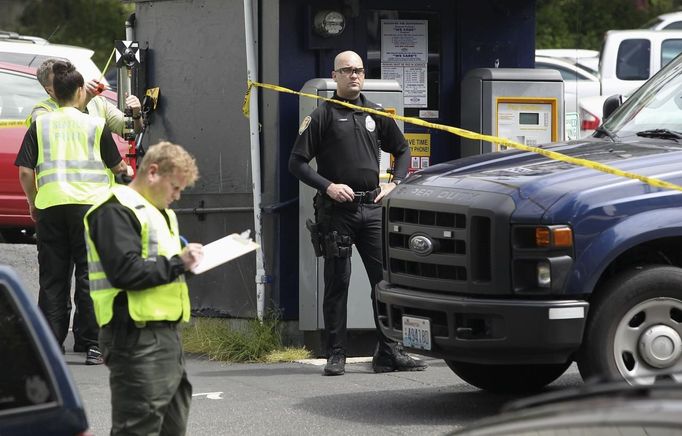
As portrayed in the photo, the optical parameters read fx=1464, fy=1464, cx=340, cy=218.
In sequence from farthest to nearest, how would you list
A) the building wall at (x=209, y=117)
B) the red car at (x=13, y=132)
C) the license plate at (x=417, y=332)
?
the red car at (x=13, y=132), the building wall at (x=209, y=117), the license plate at (x=417, y=332)

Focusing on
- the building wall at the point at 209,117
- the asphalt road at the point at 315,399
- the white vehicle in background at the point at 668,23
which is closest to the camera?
the asphalt road at the point at 315,399

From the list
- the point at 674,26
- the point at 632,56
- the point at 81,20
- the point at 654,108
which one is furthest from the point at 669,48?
the point at 654,108

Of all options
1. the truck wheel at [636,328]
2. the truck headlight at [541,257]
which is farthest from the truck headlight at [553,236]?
the truck wheel at [636,328]

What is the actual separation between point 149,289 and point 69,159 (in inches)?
157

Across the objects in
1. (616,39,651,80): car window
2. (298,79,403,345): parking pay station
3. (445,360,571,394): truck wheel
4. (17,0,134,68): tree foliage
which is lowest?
(445,360,571,394): truck wheel

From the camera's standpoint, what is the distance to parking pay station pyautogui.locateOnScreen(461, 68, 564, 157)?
34.1 feet

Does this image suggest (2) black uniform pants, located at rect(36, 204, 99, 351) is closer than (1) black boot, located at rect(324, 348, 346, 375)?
No

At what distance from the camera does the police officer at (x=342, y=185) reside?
29.7 ft

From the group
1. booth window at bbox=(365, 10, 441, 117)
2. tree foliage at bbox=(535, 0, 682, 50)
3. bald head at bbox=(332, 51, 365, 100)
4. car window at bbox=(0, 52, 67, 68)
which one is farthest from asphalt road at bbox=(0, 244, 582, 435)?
tree foliage at bbox=(535, 0, 682, 50)

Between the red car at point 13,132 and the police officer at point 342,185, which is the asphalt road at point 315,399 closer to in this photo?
the police officer at point 342,185

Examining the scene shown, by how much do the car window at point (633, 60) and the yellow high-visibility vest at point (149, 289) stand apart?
50.7 ft

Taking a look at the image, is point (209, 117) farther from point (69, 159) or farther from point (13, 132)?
point (13, 132)

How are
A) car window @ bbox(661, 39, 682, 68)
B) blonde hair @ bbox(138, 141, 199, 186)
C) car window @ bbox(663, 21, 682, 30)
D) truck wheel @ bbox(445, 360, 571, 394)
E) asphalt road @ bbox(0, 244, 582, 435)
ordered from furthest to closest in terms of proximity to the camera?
car window @ bbox(663, 21, 682, 30) → car window @ bbox(661, 39, 682, 68) → truck wheel @ bbox(445, 360, 571, 394) → asphalt road @ bbox(0, 244, 582, 435) → blonde hair @ bbox(138, 141, 199, 186)

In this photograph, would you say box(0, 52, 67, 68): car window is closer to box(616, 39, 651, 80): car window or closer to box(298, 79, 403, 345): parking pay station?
box(298, 79, 403, 345): parking pay station
